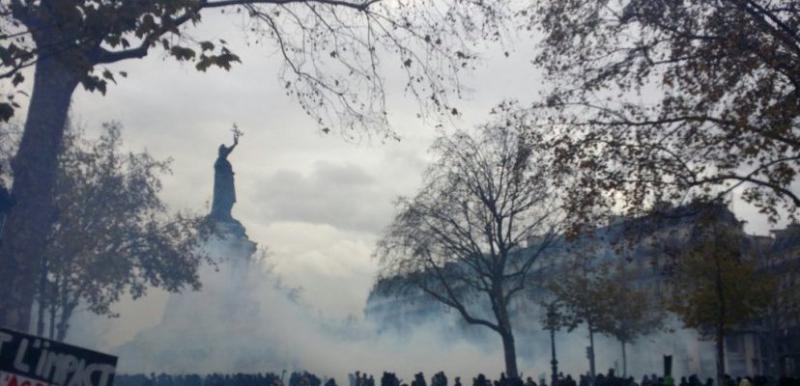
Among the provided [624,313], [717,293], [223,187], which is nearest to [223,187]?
[223,187]

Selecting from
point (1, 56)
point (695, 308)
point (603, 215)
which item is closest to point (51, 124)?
point (1, 56)

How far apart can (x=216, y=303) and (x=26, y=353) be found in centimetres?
4790

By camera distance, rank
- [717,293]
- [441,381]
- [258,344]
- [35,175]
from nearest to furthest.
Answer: [35,175]
[441,381]
[717,293]
[258,344]

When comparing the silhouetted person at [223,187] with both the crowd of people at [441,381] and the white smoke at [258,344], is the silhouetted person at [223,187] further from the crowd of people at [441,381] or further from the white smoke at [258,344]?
the crowd of people at [441,381]

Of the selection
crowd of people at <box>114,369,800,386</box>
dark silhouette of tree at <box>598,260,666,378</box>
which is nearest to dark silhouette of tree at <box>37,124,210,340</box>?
crowd of people at <box>114,369,800,386</box>

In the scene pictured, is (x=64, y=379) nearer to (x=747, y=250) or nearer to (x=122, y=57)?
(x=122, y=57)

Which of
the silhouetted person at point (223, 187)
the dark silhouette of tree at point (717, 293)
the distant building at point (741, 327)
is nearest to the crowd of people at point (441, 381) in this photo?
the dark silhouette of tree at point (717, 293)

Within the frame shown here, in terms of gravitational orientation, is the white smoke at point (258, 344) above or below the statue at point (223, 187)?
below

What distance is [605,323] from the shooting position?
4406 cm

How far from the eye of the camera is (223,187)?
59.6 m

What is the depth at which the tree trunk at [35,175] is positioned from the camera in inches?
466

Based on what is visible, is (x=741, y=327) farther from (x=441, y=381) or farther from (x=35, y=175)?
(x=35, y=175)

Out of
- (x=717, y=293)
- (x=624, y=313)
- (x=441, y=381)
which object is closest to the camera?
(x=441, y=381)

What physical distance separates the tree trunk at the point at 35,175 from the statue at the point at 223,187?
152ft
